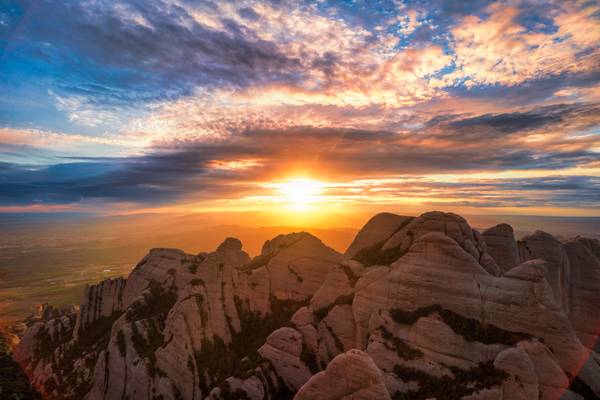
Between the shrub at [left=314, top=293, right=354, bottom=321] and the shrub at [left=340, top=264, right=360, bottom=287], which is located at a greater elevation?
the shrub at [left=340, top=264, right=360, bottom=287]

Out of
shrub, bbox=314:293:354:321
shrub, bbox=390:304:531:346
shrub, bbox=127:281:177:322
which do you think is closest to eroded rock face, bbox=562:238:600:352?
shrub, bbox=390:304:531:346

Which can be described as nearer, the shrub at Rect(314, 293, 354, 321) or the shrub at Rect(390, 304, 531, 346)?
the shrub at Rect(390, 304, 531, 346)

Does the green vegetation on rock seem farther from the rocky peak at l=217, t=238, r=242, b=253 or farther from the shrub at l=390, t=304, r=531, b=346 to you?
the shrub at l=390, t=304, r=531, b=346

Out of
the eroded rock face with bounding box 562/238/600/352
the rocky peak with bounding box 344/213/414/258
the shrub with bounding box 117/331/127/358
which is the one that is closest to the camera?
the eroded rock face with bounding box 562/238/600/352

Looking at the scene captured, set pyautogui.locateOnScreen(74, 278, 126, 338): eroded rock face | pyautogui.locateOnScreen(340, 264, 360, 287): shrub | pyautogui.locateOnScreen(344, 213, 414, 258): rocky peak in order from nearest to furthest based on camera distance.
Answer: pyautogui.locateOnScreen(340, 264, 360, 287): shrub < pyautogui.locateOnScreen(344, 213, 414, 258): rocky peak < pyautogui.locateOnScreen(74, 278, 126, 338): eroded rock face

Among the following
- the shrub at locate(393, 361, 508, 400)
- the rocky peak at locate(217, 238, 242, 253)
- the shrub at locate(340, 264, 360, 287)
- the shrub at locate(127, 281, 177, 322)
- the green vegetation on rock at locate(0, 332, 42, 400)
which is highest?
the rocky peak at locate(217, 238, 242, 253)

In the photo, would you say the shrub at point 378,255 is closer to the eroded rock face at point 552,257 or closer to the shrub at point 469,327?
the shrub at point 469,327

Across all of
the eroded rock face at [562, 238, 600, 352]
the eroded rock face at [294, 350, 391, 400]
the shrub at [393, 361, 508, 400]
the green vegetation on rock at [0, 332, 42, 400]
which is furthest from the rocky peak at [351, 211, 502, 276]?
the green vegetation on rock at [0, 332, 42, 400]

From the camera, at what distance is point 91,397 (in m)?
54.9

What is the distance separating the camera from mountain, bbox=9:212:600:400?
32500 millimetres

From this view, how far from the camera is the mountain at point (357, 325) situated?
32500 mm

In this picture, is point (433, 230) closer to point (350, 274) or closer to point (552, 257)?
point (350, 274)

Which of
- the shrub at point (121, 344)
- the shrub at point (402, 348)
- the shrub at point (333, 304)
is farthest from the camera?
the shrub at point (121, 344)

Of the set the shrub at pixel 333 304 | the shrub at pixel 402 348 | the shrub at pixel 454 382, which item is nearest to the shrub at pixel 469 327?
the shrub at pixel 402 348
